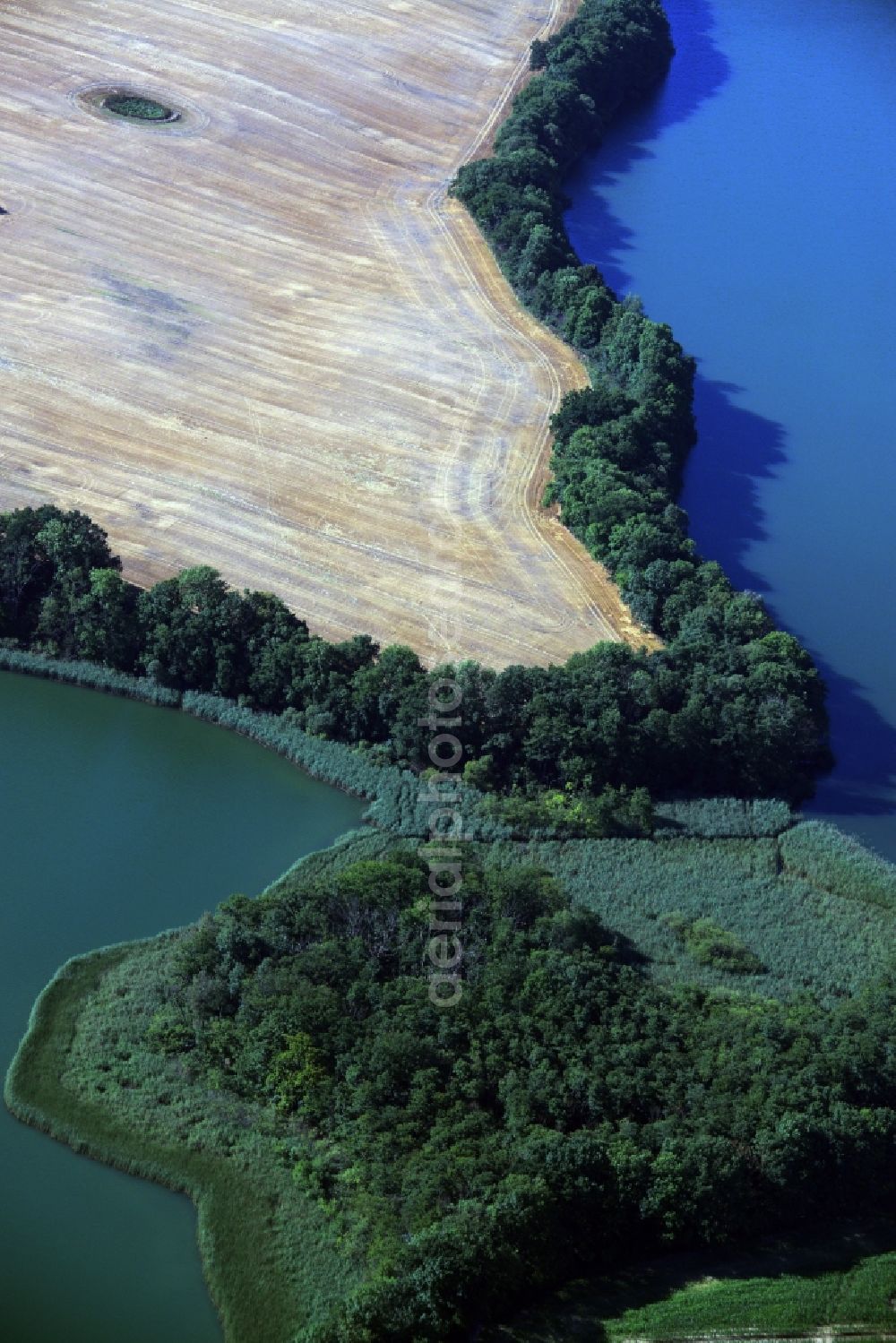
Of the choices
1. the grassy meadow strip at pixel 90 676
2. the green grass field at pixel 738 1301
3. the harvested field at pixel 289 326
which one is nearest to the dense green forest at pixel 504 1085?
the green grass field at pixel 738 1301

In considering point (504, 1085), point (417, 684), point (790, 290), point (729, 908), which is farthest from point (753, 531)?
point (504, 1085)

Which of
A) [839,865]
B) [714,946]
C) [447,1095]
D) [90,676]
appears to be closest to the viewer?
[447,1095]

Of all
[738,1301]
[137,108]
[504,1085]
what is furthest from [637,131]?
[738,1301]

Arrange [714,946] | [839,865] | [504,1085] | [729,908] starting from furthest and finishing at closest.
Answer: [839,865], [729,908], [714,946], [504,1085]

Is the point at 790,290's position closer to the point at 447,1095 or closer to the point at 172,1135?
the point at 447,1095

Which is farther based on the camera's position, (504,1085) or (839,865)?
(839,865)

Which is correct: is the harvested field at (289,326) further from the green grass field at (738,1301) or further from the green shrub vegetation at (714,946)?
the green grass field at (738,1301)

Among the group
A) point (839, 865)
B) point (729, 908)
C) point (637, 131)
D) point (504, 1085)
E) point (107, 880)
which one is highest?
point (637, 131)

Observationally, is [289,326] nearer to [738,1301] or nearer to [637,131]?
[637,131]

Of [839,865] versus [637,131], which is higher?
[637,131]
